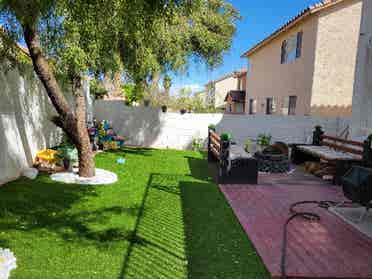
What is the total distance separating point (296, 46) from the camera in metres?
13.2

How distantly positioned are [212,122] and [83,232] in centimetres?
844

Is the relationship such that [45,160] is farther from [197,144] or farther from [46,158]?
[197,144]

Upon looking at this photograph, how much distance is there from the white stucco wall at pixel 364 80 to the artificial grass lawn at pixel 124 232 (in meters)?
4.95

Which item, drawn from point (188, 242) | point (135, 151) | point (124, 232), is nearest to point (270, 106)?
point (135, 151)

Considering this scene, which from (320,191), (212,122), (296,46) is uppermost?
(296,46)

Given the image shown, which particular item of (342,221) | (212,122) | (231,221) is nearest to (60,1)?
(231,221)

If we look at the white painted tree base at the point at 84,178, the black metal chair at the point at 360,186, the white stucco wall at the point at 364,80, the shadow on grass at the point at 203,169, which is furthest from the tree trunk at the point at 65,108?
the white stucco wall at the point at 364,80

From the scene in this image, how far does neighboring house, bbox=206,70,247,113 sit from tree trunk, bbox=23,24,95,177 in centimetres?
1759

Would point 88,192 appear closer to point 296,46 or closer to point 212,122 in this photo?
point 212,122

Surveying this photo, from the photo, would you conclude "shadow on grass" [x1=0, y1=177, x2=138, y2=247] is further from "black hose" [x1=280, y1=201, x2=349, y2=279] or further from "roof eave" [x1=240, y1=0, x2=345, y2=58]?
"roof eave" [x1=240, y1=0, x2=345, y2=58]

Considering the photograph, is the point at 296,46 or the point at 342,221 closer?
the point at 342,221

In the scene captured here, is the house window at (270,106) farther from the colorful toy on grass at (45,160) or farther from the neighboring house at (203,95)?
the colorful toy on grass at (45,160)

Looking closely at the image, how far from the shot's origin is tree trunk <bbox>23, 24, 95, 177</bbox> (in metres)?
5.49

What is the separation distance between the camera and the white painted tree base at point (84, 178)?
6492 millimetres
